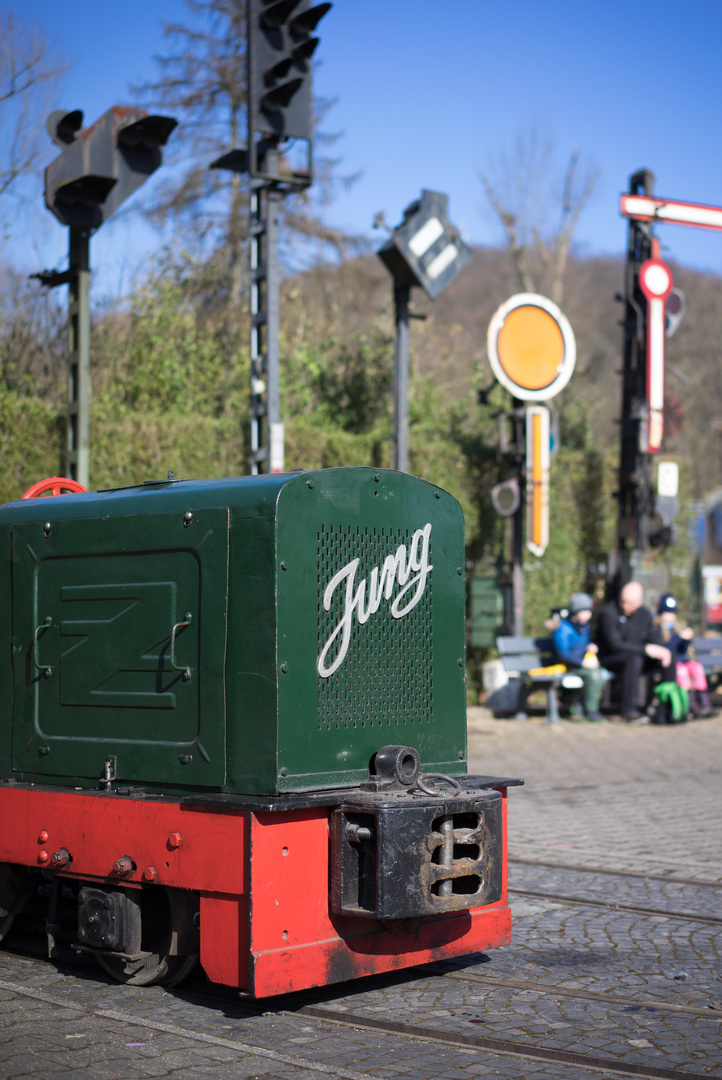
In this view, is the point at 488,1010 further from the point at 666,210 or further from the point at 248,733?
the point at 666,210

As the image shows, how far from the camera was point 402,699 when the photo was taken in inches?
189

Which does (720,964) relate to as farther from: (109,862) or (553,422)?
(553,422)

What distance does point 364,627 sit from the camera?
4605mm

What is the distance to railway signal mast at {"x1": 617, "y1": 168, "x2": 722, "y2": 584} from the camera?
1563 centimetres

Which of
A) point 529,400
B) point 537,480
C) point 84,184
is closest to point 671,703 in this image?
point 537,480

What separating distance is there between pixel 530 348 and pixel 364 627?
11.2 m

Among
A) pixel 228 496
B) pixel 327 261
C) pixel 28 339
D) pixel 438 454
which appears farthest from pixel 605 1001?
pixel 327 261

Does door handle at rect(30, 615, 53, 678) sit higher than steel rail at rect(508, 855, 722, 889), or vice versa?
door handle at rect(30, 615, 53, 678)

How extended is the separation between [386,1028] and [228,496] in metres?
1.98

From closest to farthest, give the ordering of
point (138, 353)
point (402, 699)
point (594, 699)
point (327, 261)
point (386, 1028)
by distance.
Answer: point (386, 1028)
point (402, 699)
point (594, 699)
point (138, 353)
point (327, 261)

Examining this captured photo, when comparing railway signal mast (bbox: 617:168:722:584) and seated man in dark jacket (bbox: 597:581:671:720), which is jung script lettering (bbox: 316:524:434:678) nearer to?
seated man in dark jacket (bbox: 597:581:671:720)

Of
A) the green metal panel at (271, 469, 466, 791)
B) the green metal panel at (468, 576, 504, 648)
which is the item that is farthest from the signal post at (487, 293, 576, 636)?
the green metal panel at (271, 469, 466, 791)

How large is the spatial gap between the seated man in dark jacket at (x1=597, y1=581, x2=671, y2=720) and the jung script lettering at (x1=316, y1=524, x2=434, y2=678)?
990cm

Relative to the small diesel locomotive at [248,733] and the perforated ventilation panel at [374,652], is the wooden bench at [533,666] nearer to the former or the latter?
the small diesel locomotive at [248,733]
